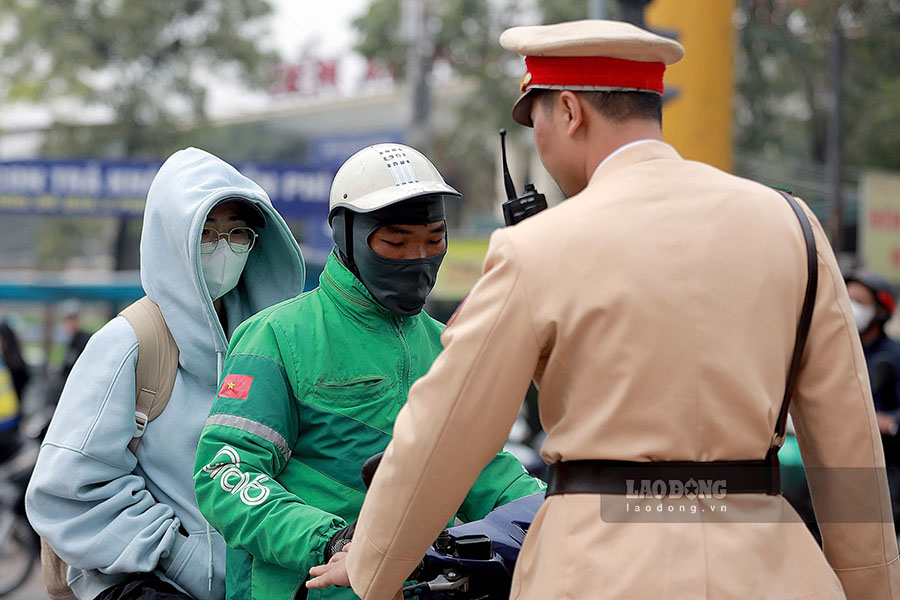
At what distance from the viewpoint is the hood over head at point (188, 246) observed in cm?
A: 299

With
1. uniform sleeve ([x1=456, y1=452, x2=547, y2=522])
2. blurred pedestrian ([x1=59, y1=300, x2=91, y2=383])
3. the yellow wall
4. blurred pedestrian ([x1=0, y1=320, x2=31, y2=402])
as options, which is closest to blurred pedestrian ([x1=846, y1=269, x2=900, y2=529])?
the yellow wall

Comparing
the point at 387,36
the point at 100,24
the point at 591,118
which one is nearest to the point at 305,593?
the point at 591,118

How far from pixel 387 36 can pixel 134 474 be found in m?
17.1

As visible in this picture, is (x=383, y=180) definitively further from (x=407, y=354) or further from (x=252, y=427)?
(x=252, y=427)

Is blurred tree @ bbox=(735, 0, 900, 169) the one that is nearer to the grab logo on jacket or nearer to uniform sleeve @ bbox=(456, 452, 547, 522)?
uniform sleeve @ bbox=(456, 452, 547, 522)

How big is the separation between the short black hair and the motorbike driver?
619 mm

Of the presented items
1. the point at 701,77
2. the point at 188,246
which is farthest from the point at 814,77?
the point at 188,246

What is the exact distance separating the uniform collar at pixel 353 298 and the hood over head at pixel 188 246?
452 millimetres

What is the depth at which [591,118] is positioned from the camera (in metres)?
2.07

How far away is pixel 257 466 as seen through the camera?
245cm

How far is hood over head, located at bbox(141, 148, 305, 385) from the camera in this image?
2.99m

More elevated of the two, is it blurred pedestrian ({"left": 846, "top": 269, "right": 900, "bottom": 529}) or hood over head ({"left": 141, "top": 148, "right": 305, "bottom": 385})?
hood over head ({"left": 141, "top": 148, "right": 305, "bottom": 385})

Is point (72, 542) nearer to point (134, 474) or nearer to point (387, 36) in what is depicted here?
point (134, 474)

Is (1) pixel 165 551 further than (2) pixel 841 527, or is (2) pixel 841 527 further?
(1) pixel 165 551
